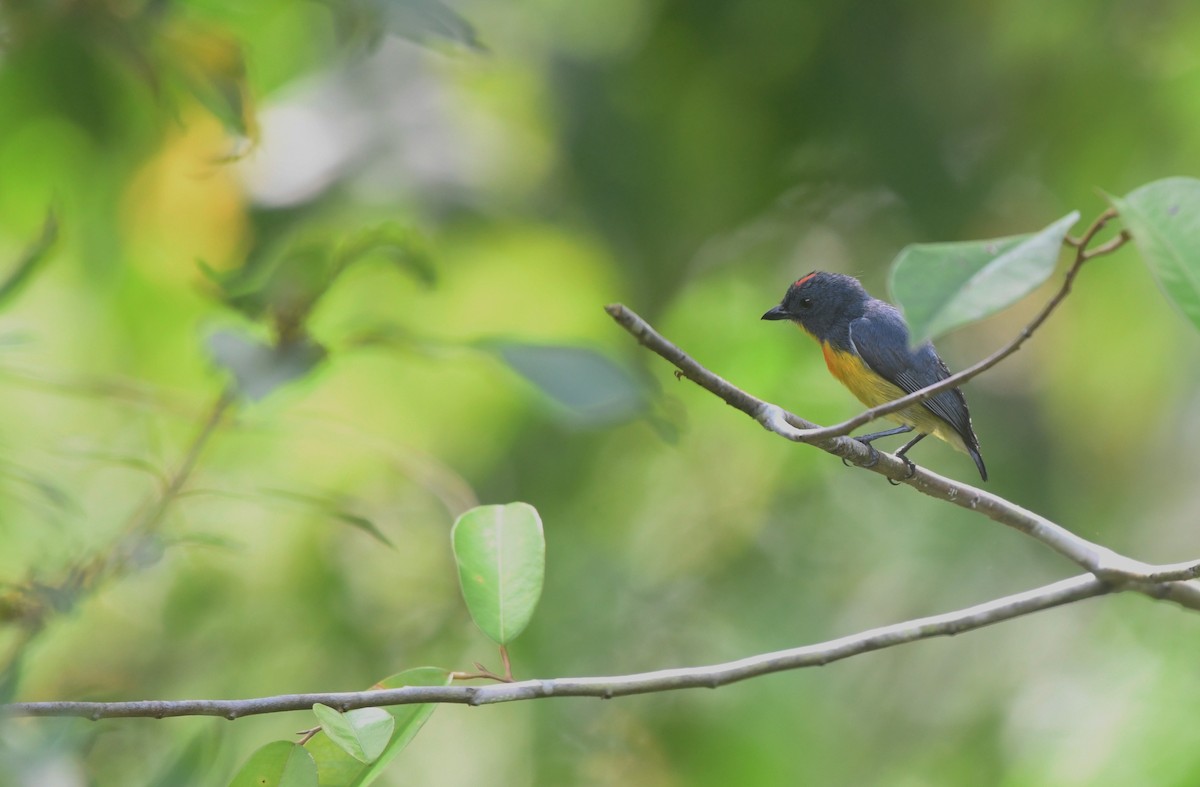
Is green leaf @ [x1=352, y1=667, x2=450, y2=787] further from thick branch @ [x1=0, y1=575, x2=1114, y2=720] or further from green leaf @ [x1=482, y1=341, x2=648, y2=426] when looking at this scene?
green leaf @ [x1=482, y1=341, x2=648, y2=426]

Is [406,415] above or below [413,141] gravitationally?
below

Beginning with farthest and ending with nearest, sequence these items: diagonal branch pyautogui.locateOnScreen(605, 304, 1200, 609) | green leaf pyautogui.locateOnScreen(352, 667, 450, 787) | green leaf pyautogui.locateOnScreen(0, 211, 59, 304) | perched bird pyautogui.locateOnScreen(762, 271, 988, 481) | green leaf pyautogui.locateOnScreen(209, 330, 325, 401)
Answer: perched bird pyautogui.locateOnScreen(762, 271, 988, 481) → green leaf pyautogui.locateOnScreen(209, 330, 325, 401) → green leaf pyautogui.locateOnScreen(0, 211, 59, 304) → green leaf pyautogui.locateOnScreen(352, 667, 450, 787) → diagonal branch pyautogui.locateOnScreen(605, 304, 1200, 609)

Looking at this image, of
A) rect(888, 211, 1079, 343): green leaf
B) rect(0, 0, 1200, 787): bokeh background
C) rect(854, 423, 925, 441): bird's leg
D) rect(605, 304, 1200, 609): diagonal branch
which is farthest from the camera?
rect(0, 0, 1200, 787): bokeh background

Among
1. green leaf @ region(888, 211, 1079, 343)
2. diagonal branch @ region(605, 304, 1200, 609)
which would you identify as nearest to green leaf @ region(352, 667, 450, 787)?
diagonal branch @ region(605, 304, 1200, 609)

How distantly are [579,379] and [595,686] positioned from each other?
0.90 metres

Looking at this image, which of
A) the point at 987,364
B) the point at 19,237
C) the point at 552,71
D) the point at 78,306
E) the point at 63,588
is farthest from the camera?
the point at 552,71

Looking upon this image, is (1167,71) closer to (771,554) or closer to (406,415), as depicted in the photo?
(771,554)

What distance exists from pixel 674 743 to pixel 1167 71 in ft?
8.12

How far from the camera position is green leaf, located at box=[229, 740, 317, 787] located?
1.09 m

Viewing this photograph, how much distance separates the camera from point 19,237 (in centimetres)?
316

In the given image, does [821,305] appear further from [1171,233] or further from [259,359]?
[1171,233]

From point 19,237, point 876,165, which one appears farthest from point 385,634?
point 876,165

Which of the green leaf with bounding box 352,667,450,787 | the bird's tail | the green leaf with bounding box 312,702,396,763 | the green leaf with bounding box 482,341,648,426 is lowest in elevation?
the green leaf with bounding box 312,702,396,763

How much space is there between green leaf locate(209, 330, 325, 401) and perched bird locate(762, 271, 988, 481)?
112 cm
